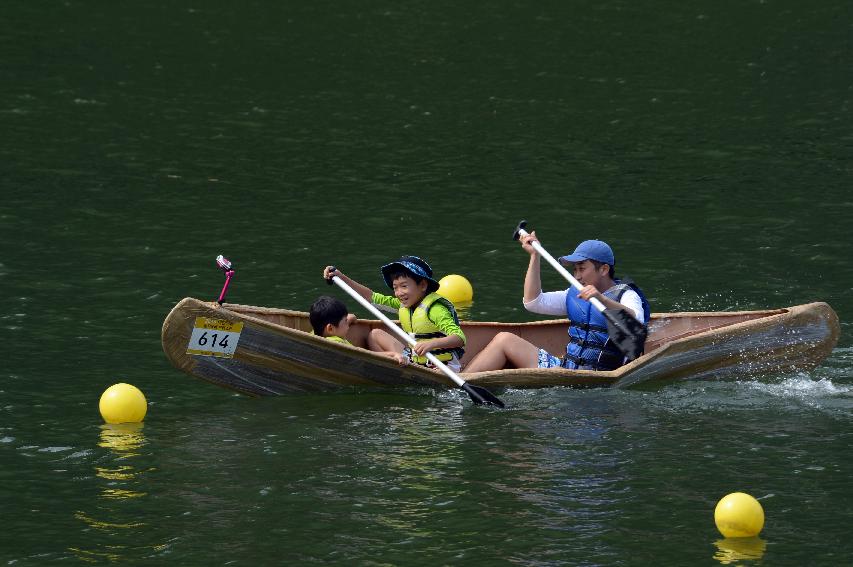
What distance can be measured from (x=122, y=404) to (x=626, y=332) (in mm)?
4748

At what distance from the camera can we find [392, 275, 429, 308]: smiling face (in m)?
16.5

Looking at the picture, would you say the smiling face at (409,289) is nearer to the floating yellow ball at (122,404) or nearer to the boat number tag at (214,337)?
the boat number tag at (214,337)

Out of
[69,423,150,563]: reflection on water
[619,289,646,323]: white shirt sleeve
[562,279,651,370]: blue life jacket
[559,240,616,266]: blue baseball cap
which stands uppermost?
[559,240,616,266]: blue baseball cap

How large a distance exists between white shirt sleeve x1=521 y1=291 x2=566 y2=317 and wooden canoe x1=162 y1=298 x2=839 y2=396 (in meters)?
0.83

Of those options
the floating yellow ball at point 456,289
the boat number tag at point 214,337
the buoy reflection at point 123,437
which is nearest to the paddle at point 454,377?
the boat number tag at point 214,337

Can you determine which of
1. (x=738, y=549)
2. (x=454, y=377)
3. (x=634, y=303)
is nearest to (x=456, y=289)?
(x=634, y=303)

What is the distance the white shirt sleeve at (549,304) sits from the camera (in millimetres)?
16703

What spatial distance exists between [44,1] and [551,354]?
23.7 metres

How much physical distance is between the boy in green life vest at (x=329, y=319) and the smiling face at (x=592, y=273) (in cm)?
191

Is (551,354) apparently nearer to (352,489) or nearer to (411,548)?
(352,489)

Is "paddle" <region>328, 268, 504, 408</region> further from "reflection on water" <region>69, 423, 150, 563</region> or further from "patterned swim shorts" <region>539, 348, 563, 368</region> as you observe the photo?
"reflection on water" <region>69, 423, 150, 563</region>

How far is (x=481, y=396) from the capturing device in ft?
51.8

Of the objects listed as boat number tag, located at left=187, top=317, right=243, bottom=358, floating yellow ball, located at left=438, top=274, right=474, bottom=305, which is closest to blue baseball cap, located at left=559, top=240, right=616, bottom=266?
boat number tag, located at left=187, top=317, right=243, bottom=358

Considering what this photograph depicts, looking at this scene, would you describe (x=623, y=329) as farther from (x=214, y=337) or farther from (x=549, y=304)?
(x=214, y=337)
